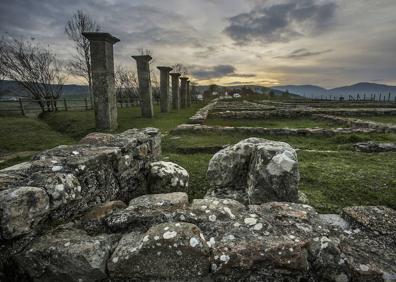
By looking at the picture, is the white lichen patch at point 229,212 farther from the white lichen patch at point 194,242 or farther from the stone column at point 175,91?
the stone column at point 175,91

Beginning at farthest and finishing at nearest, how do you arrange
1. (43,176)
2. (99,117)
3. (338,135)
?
(99,117) < (338,135) < (43,176)

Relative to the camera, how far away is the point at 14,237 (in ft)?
6.80

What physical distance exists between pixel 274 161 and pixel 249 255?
1757 mm

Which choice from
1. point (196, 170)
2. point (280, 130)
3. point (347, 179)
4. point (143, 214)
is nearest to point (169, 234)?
point (143, 214)

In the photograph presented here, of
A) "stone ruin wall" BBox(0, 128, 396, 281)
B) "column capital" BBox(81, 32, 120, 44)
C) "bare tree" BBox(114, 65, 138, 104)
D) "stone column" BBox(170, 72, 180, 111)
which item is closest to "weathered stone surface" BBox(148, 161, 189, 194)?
"stone ruin wall" BBox(0, 128, 396, 281)

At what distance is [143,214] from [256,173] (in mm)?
1862

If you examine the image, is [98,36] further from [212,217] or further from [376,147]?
[376,147]

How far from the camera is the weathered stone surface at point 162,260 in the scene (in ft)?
6.76

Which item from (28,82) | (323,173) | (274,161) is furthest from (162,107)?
(274,161)

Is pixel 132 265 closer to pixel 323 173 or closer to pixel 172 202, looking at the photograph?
pixel 172 202

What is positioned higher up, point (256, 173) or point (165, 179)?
point (256, 173)

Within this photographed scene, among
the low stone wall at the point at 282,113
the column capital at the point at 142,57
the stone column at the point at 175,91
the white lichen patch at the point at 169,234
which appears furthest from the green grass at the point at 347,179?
the stone column at the point at 175,91

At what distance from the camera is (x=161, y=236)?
7.11ft

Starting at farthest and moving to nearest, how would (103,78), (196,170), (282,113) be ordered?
(282,113) < (103,78) < (196,170)
